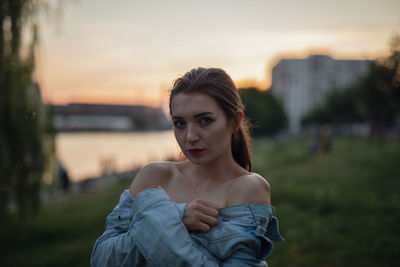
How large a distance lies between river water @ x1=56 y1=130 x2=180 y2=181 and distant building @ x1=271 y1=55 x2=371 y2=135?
58093 mm

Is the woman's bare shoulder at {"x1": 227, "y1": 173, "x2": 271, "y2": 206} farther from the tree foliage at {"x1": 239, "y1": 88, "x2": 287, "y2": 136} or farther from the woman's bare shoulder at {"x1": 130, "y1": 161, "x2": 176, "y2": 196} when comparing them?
the tree foliage at {"x1": 239, "y1": 88, "x2": 287, "y2": 136}

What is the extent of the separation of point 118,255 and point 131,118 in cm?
9815

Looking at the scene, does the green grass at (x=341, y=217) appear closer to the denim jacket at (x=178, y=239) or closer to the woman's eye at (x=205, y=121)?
the denim jacket at (x=178, y=239)

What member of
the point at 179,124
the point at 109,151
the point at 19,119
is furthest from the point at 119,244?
the point at 109,151

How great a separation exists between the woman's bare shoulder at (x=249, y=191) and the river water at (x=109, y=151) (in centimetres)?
3087

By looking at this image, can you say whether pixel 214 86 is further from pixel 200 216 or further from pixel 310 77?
pixel 310 77

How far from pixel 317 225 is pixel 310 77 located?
13795 centimetres

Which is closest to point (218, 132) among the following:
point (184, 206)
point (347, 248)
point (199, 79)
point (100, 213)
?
point (199, 79)

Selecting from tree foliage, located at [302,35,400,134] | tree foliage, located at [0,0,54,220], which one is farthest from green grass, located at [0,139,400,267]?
tree foliage, located at [302,35,400,134]

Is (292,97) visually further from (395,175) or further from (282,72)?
(395,175)

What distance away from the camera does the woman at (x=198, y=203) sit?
69.3 inches

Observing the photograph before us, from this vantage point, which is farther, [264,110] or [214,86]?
[264,110]

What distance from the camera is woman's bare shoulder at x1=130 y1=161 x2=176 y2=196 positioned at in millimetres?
2111

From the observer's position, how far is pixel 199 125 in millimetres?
2004
